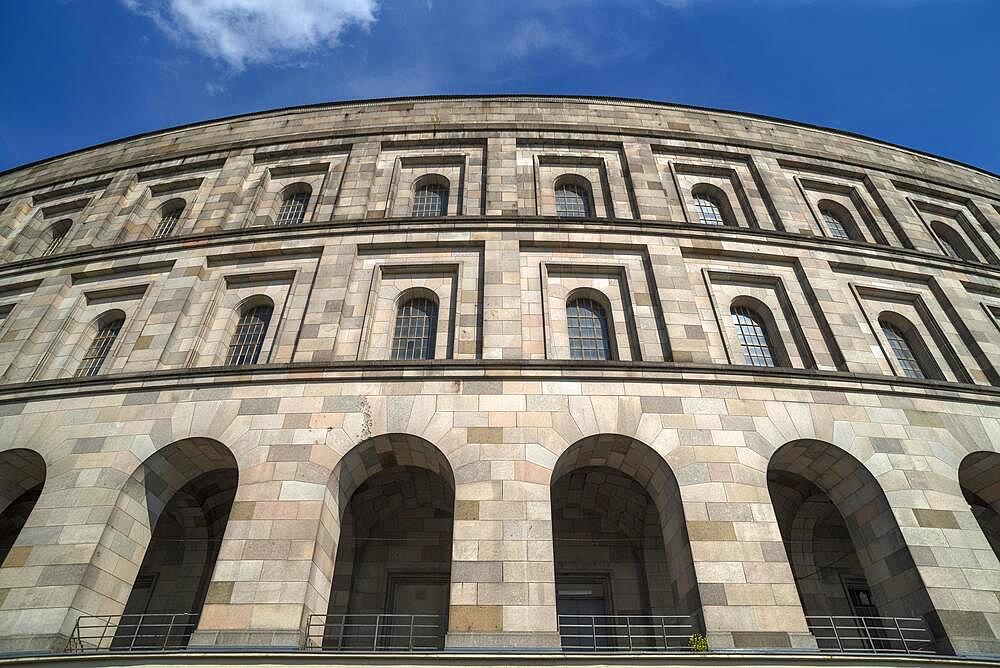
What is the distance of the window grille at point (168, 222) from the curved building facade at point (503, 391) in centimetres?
9

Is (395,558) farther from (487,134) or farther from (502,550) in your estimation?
(487,134)

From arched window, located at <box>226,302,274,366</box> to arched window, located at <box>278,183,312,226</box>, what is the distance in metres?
4.06

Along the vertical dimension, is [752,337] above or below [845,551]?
above

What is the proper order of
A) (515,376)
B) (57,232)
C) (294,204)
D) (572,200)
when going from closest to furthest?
(515,376) < (572,200) < (294,204) < (57,232)

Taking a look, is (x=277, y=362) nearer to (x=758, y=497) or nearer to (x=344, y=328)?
(x=344, y=328)

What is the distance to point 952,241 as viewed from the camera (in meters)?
20.9

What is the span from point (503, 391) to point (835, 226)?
14.8 m

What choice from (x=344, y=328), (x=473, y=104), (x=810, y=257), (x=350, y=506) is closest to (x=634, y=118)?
(x=473, y=104)

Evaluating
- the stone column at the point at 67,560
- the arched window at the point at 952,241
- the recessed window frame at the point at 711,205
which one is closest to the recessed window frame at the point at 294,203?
the stone column at the point at 67,560

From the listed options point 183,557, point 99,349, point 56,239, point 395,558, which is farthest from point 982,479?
point 56,239

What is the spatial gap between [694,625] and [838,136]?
799 inches

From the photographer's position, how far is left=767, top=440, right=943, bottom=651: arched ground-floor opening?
10945 millimetres

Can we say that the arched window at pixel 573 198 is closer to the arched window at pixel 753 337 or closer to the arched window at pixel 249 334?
the arched window at pixel 753 337

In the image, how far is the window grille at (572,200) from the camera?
18391mm
